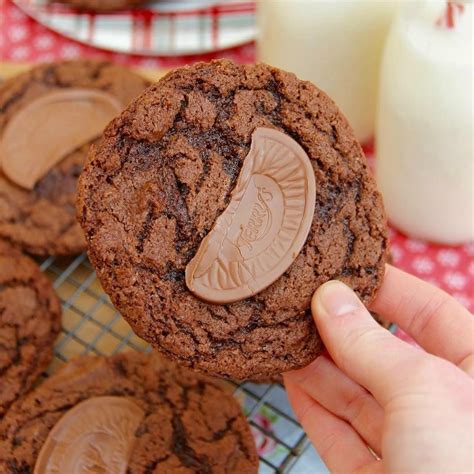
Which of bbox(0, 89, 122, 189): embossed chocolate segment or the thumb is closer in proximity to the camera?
the thumb

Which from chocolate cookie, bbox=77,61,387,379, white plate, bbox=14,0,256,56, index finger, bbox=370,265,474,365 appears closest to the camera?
chocolate cookie, bbox=77,61,387,379

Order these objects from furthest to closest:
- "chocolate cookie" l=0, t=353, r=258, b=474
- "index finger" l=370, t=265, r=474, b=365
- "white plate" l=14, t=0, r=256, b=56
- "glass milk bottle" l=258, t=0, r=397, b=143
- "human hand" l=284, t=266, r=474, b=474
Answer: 1. "white plate" l=14, t=0, r=256, b=56
2. "glass milk bottle" l=258, t=0, r=397, b=143
3. "chocolate cookie" l=0, t=353, r=258, b=474
4. "index finger" l=370, t=265, r=474, b=365
5. "human hand" l=284, t=266, r=474, b=474

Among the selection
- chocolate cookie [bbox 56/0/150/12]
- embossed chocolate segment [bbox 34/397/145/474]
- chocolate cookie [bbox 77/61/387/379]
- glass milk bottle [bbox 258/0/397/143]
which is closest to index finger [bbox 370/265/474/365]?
chocolate cookie [bbox 77/61/387/379]

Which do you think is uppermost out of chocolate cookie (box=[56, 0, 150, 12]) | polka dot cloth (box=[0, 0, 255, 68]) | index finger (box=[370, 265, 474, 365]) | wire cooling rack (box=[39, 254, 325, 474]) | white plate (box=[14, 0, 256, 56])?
chocolate cookie (box=[56, 0, 150, 12])

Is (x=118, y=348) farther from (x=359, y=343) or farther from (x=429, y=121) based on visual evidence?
(x=429, y=121)

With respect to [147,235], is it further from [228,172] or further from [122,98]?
[122,98]

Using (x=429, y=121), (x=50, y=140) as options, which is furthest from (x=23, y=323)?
(x=429, y=121)

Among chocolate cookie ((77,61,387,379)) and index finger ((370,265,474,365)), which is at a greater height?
chocolate cookie ((77,61,387,379))

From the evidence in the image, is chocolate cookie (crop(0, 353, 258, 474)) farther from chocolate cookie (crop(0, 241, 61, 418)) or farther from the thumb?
the thumb
